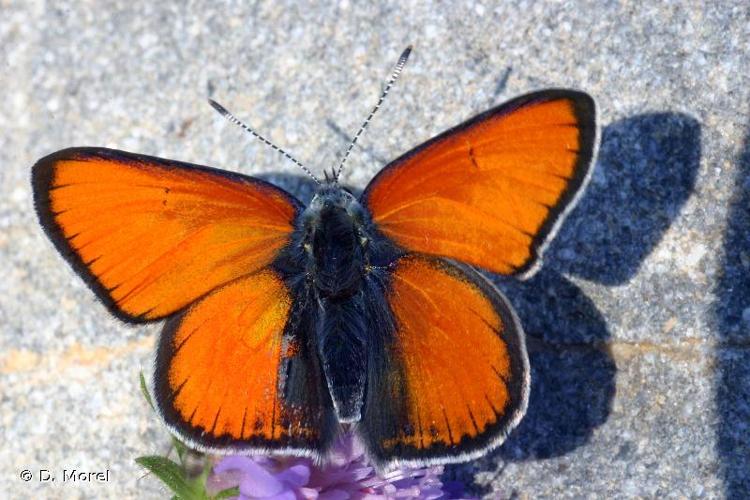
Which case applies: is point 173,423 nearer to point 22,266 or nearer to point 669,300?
point 22,266

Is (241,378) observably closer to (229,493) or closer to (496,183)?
(229,493)

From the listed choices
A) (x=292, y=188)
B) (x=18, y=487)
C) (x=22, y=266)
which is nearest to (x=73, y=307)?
(x=22, y=266)

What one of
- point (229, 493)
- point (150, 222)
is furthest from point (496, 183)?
point (229, 493)

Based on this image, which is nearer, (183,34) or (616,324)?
(616,324)

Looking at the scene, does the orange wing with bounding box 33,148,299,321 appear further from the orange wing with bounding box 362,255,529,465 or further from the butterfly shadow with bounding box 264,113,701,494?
the butterfly shadow with bounding box 264,113,701,494

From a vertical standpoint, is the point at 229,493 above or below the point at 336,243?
below

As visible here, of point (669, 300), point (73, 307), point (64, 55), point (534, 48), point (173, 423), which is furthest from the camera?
point (64, 55)

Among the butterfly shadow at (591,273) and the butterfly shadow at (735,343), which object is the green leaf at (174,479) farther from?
the butterfly shadow at (735,343)
